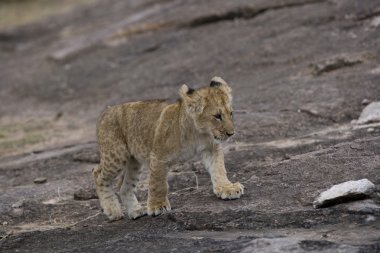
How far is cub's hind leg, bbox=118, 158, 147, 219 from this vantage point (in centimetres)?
801

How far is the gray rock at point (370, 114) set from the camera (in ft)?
32.7

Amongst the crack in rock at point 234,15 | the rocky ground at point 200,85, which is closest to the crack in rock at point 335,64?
the rocky ground at point 200,85

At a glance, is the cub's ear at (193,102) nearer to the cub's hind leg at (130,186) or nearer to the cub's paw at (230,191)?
the cub's paw at (230,191)

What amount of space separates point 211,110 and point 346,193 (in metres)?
1.45

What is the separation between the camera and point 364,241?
5785 millimetres

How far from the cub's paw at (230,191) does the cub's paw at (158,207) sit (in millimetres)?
495

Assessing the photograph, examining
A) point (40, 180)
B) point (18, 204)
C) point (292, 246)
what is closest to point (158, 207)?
point (292, 246)

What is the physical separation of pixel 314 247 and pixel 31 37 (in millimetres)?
18517

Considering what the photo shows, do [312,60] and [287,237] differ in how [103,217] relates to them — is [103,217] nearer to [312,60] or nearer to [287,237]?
[287,237]

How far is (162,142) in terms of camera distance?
745 cm

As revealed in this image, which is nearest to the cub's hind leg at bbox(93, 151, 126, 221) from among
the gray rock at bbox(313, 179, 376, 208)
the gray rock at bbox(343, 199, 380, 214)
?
the gray rock at bbox(313, 179, 376, 208)

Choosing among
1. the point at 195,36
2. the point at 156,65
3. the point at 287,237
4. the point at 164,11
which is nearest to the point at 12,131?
the point at 156,65

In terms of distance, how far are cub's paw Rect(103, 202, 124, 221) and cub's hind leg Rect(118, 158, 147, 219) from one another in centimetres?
10

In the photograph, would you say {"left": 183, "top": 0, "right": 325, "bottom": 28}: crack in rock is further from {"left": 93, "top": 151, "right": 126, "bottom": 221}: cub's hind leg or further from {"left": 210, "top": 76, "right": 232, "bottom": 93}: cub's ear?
{"left": 93, "top": 151, "right": 126, "bottom": 221}: cub's hind leg
